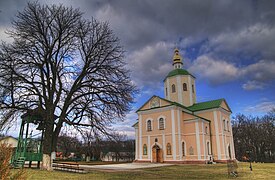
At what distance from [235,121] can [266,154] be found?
10.2 m

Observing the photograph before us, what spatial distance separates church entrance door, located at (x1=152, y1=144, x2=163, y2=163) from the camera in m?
32.0

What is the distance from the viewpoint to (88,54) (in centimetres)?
1852

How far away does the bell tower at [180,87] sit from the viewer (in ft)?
127

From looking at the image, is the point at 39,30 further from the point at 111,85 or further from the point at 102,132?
the point at 102,132

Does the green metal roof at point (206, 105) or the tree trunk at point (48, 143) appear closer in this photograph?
the tree trunk at point (48, 143)

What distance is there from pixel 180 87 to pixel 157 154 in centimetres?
1227

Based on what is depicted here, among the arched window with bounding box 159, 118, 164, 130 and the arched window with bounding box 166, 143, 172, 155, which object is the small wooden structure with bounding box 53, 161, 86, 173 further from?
the arched window with bounding box 159, 118, 164, 130

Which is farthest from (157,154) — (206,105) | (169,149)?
(206,105)

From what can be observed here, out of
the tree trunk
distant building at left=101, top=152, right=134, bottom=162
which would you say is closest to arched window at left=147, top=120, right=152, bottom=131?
the tree trunk

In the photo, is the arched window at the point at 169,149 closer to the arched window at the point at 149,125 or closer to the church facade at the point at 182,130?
the church facade at the point at 182,130

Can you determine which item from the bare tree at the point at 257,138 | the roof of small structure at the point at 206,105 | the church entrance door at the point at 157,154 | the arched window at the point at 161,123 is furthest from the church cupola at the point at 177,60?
the bare tree at the point at 257,138

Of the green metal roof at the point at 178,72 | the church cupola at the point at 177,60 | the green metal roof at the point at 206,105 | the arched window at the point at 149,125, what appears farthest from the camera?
the church cupola at the point at 177,60

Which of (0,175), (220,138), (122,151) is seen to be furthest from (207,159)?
(122,151)

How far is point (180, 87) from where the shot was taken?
38781 millimetres
